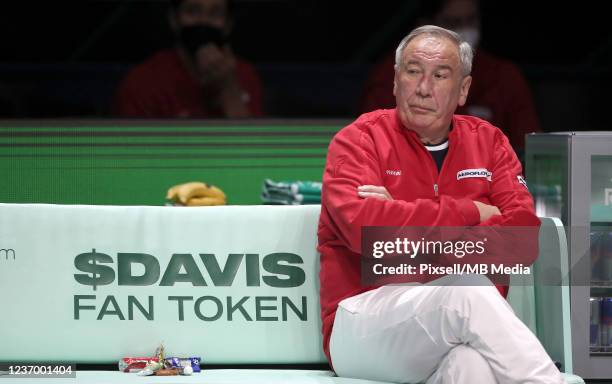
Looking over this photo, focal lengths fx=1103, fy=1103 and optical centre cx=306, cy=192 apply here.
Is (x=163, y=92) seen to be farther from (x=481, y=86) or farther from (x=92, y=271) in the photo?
(x=92, y=271)

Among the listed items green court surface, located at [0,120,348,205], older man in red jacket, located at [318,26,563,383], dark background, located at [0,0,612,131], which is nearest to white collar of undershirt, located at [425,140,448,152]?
older man in red jacket, located at [318,26,563,383]

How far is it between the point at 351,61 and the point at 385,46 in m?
0.21

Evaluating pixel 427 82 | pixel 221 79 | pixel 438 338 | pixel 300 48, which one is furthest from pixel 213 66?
pixel 438 338

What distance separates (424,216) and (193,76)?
226 cm

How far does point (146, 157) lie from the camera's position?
4.64m

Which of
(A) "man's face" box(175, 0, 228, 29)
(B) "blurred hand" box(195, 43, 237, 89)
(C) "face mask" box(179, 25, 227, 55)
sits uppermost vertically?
(A) "man's face" box(175, 0, 228, 29)

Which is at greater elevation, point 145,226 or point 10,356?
point 145,226

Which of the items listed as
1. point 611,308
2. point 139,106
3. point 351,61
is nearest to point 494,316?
point 611,308

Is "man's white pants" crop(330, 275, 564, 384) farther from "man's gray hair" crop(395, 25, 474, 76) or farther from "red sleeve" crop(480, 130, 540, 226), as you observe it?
"man's gray hair" crop(395, 25, 474, 76)

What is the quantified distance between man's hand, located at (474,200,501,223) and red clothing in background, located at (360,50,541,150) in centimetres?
192

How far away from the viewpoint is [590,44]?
6.31m

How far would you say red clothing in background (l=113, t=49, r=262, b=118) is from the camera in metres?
5.02

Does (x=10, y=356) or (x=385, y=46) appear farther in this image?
(x=385, y=46)

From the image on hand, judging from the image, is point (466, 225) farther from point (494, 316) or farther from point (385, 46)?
point (385, 46)
